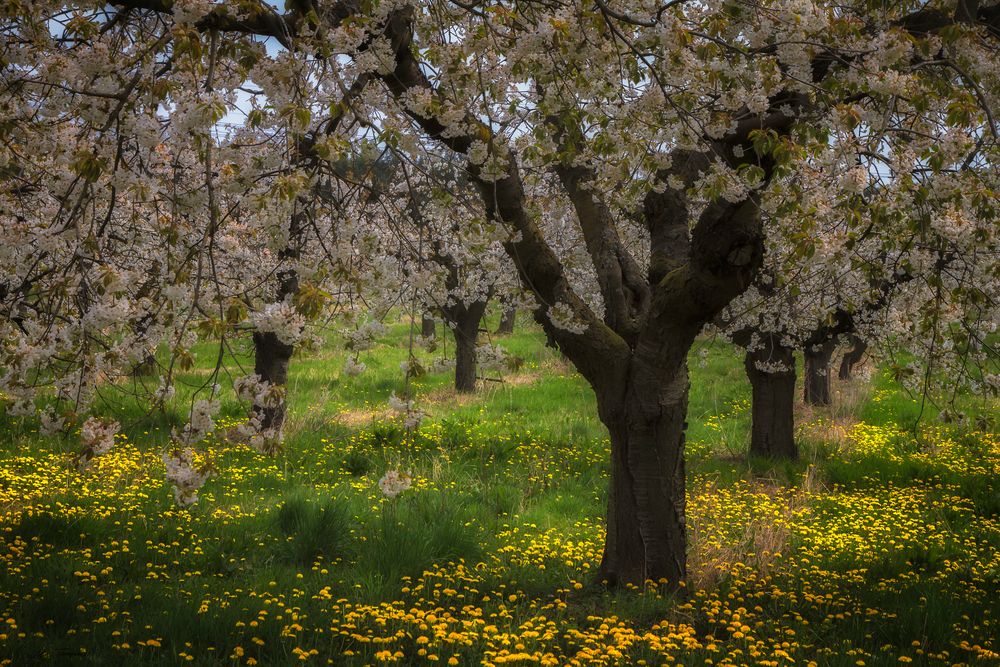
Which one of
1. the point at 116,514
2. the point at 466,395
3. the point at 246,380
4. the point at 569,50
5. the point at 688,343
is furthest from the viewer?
the point at 466,395

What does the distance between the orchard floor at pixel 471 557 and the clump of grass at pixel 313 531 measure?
2 centimetres

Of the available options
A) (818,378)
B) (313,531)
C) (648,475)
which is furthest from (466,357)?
(648,475)

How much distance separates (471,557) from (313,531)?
1.26 meters

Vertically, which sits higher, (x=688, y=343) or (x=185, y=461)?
(x=688, y=343)

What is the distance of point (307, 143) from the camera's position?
169 inches

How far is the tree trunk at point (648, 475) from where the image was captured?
5457 millimetres

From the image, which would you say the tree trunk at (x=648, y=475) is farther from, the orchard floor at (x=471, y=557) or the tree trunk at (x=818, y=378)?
the tree trunk at (x=818, y=378)

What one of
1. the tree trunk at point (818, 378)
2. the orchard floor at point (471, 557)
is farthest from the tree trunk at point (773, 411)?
the tree trunk at point (818, 378)

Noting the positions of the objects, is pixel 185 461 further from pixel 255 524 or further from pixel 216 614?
pixel 255 524

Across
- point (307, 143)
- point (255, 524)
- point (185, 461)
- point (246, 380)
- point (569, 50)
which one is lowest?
point (255, 524)

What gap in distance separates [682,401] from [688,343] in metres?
0.46

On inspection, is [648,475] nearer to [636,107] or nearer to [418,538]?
[418,538]

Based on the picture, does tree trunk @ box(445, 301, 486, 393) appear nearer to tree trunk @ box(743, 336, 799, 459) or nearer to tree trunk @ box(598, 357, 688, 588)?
Result: tree trunk @ box(743, 336, 799, 459)

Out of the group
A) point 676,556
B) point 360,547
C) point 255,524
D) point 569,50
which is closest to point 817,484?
point 676,556
